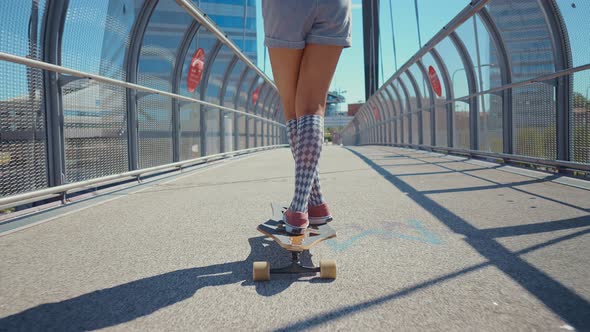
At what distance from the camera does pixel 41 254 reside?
7.39 feet

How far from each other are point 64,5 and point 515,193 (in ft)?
14.6

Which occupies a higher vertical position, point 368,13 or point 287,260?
point 368,13

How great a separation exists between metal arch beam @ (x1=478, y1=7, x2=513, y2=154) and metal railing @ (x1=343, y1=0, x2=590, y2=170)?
0.01m

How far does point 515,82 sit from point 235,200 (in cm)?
437

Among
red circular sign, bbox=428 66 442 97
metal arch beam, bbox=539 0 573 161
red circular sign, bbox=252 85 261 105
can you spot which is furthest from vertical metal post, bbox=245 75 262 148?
metal arch beam, bbox=539 0 573 161

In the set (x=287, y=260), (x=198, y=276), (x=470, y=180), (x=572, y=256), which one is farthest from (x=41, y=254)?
(x=470, y=180)

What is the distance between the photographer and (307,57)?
2215 mm

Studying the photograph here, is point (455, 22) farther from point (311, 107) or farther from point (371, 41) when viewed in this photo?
point (371, 41)

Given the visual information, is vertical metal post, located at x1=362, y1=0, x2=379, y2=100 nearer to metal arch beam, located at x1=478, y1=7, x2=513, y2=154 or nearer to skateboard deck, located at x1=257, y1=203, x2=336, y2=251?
metal arch beam, located at x1=478, y1=7, x2=513, y2=154

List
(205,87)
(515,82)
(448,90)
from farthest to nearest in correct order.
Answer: (448,90) < (205,87) < (515,82)

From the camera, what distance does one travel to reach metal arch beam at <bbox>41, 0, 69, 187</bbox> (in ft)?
12.3

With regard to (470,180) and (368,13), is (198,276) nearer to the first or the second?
(470,180)

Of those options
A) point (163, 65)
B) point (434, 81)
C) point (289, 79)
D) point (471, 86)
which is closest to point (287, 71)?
point (289, 79)

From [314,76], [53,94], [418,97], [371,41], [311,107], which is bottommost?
[311,107]
